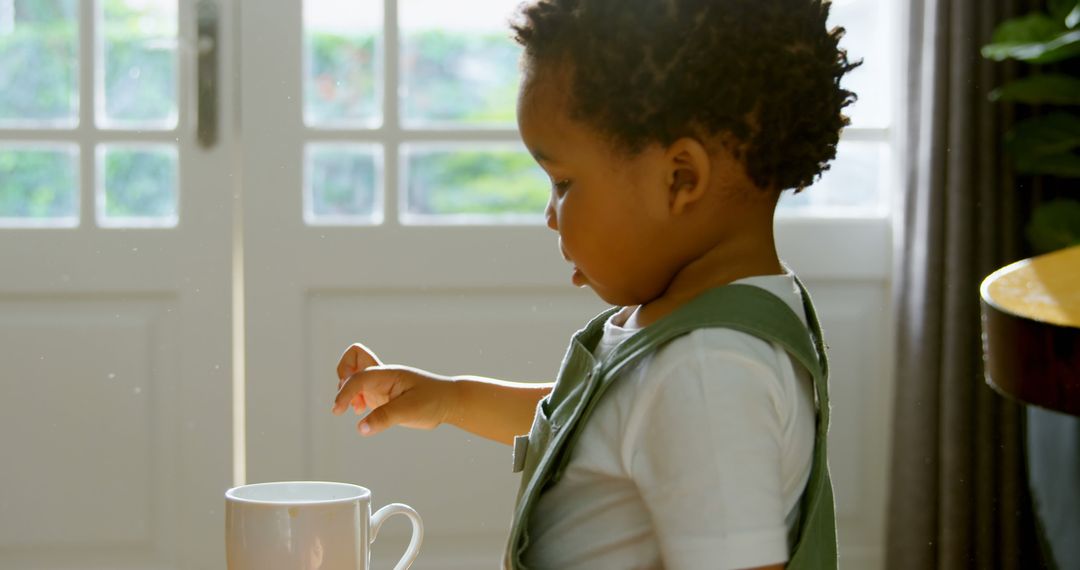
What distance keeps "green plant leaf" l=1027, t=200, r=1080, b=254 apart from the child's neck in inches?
51.8

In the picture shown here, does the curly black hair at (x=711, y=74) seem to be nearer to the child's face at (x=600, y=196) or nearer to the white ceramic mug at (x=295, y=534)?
the child's face at (x=600, y=196)

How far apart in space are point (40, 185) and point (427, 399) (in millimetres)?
1378

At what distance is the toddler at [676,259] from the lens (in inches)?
29.5

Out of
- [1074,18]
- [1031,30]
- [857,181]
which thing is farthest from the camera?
[857,181]

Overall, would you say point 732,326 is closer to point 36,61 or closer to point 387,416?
point 387,416

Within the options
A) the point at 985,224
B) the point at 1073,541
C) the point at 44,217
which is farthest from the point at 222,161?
the point at 1073,541

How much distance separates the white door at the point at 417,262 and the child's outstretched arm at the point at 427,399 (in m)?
1.09

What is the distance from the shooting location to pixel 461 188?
7.27 ft

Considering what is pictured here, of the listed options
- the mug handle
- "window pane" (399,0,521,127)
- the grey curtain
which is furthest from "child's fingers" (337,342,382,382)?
the grey curtain

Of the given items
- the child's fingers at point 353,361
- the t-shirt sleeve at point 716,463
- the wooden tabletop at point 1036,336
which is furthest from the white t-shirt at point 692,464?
the child's fingers at point 353,361

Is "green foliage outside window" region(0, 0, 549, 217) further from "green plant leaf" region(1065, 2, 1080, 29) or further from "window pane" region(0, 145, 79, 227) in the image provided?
"green plant leaf" region(1065, 2, 1080, 29)

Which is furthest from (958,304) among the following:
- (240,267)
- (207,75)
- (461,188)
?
(207,75)

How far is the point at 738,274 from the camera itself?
85 cm

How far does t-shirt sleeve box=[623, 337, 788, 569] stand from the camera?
72cm
